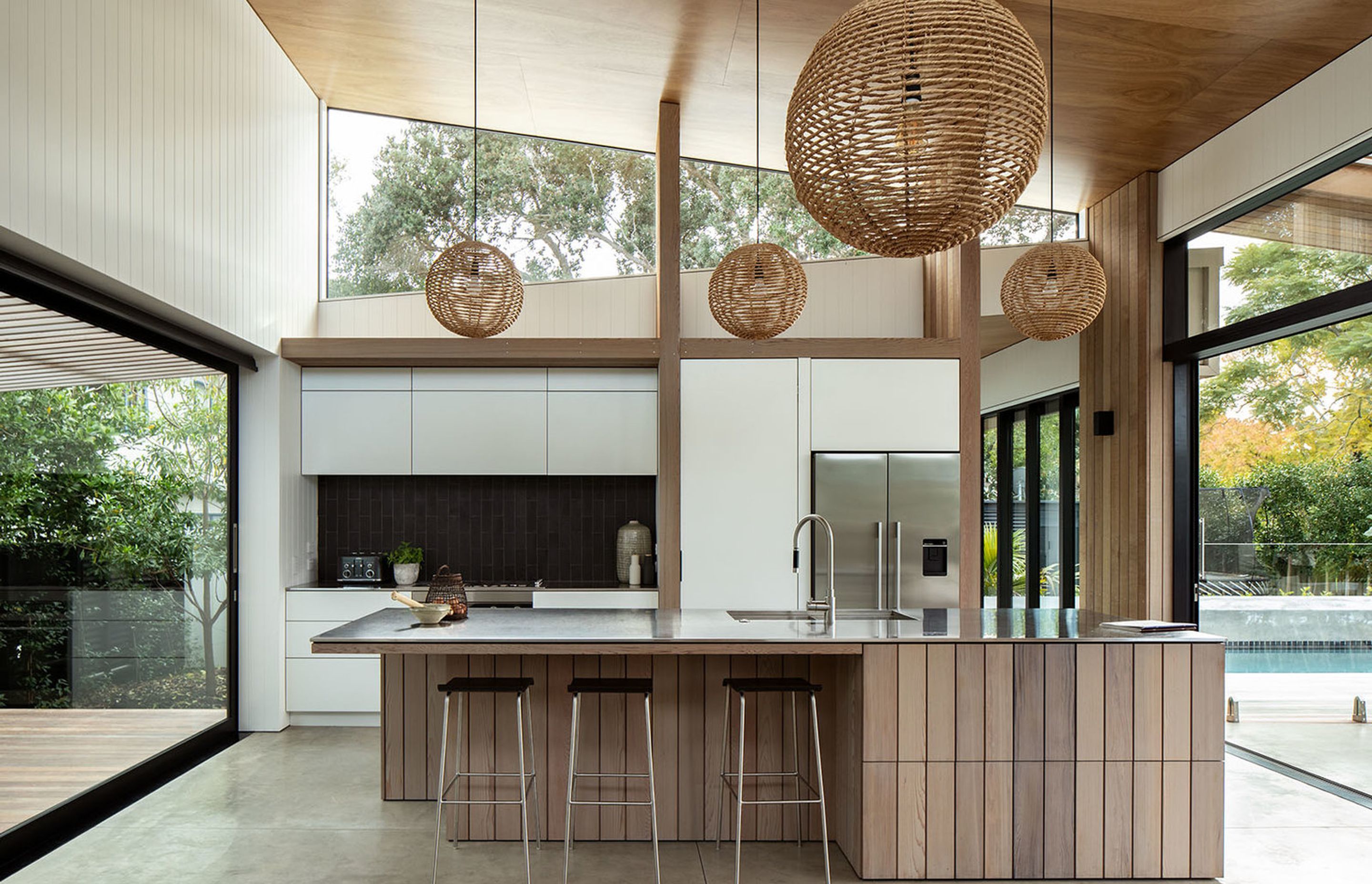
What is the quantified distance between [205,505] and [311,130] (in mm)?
2703

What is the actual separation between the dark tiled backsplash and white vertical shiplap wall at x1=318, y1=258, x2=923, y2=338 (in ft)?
3.44

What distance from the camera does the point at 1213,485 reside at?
5504mm

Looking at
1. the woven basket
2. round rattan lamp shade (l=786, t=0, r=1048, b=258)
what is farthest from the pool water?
the woven basket

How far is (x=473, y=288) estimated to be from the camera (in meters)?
3.76

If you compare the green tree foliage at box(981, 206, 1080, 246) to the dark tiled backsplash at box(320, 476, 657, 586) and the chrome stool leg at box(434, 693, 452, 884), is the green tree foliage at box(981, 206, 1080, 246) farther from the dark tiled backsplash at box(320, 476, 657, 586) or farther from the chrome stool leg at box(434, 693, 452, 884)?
the chrome stool leg at box(434, 693, 452, 884)

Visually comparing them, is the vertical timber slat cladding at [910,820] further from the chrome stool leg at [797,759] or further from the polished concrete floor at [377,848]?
the chrome stool leg at [797,759]

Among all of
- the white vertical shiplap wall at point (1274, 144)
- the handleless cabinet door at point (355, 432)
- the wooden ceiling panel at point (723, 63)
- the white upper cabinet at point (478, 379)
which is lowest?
the handleless cabinet door at point (355, 432)

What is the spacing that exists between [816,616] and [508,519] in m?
3.13

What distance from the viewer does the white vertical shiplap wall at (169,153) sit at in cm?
326

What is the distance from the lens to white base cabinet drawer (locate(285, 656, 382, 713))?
574 cm

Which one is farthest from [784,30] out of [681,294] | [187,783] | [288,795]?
[187,783]

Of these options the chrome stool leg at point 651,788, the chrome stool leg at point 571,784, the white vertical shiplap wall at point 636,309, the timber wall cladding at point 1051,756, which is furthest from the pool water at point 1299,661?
the chrome stool leg at point 571,784

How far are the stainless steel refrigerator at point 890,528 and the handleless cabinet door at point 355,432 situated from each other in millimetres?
2754

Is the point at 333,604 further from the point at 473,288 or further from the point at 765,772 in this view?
the point at 765,772
